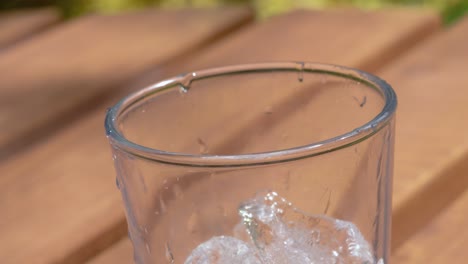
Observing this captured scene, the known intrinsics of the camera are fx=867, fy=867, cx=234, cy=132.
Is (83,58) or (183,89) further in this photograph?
(83,58)

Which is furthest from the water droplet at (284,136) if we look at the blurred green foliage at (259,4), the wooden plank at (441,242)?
the blurred green foliage at (259,4)

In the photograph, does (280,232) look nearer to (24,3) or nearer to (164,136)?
(164,136)

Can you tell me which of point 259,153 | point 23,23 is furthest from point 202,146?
point 23,23

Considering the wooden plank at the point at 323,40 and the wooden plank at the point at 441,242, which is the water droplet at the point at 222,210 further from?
the wooden plank at the point at 323,40

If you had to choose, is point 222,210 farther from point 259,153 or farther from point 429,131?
point 429,131

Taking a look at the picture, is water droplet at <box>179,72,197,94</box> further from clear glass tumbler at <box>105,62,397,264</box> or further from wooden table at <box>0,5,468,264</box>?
wooden table at <box>0,5,468,264</box>
